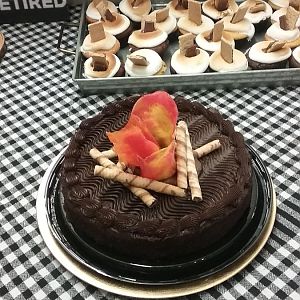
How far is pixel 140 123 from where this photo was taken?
36.2 inches

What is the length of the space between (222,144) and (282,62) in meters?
0.54

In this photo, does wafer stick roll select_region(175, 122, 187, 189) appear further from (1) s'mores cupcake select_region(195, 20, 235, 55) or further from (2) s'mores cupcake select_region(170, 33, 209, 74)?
(1) s'mores cupcake select_region(195, 20, 235, 55)

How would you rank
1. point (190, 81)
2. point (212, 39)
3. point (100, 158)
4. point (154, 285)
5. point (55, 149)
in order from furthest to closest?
point (212, 39)
point (190, 81)
point (55, 149)
point (100, 158)
point (154, 285)

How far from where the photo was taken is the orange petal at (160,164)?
35.7 inches

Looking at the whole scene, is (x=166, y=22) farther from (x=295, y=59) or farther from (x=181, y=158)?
(x=181, y=158)

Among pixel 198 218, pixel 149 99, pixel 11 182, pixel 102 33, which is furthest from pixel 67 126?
pixel 198 218

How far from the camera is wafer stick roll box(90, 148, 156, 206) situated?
0.92 metres

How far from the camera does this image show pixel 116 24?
165 centimetres

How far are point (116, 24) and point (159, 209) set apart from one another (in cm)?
91

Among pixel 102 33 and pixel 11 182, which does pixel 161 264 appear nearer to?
pixel 11 182

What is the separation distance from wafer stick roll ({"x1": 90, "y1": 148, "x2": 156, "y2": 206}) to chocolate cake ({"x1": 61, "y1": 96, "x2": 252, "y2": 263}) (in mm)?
13

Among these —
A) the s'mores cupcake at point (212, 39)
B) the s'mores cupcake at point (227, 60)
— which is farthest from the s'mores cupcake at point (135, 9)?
the s'mores cupcake at point (227, 60)

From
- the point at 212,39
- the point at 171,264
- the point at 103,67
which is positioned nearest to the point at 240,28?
the point at 212,39

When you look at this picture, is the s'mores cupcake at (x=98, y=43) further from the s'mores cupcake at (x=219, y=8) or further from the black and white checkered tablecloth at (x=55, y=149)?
the s'mores cupcake at (x=219, y=8)
